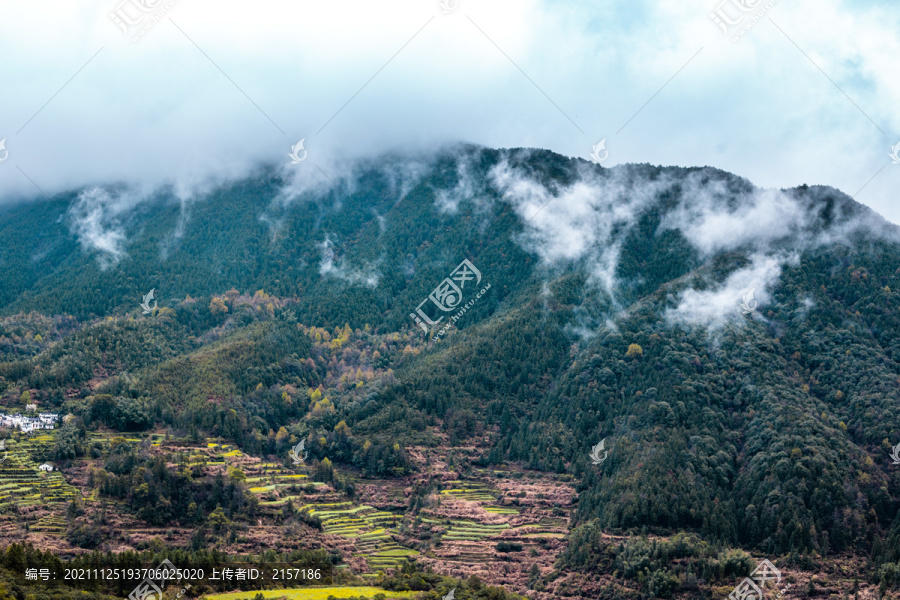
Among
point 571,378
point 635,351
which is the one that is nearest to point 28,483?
point 571,378

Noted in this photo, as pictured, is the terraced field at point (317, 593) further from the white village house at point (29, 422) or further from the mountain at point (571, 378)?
the white village house at point (29, 422)

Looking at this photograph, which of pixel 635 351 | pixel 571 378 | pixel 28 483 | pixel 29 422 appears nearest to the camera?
pixel 28 483

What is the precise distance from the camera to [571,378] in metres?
146

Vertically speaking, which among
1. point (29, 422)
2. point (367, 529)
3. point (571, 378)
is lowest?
point (367, 529)

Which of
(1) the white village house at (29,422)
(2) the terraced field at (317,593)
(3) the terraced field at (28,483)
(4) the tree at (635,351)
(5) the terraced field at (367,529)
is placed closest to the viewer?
(2) the terraced field at (317,593)

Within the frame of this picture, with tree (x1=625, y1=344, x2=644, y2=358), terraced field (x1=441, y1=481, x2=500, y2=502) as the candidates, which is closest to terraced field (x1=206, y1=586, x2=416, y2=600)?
terraced field (x1=441, y1=481, x2=500, y2=502)

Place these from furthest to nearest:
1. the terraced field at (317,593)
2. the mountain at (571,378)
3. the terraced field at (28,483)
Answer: the mountain at (571,378), the terraced field at (28,483), the terraced field at (317,593)

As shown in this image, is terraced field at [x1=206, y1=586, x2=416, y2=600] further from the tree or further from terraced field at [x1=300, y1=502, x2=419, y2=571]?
the tree

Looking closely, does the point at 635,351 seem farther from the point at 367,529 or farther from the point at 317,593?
the point at 317,593

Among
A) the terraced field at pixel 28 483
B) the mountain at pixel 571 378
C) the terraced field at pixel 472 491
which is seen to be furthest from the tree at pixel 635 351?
the terraced field at pixel 28 483

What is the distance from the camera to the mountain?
10994 cm

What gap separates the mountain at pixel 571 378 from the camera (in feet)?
361

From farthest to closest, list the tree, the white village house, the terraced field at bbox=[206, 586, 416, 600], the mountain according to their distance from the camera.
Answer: the tree, the white village house, the mountain, the terraced field at bbox=[206, 586, 416, 600]

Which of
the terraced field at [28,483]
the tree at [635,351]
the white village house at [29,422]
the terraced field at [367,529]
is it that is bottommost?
the terraced field at [367,529]
